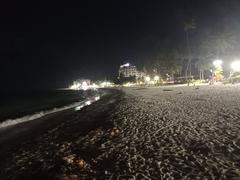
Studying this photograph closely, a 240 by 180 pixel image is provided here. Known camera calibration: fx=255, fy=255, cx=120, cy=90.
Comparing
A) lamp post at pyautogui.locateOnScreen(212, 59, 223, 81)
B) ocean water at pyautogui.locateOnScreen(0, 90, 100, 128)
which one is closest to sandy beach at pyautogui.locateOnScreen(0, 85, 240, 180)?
ocean water at pyautogui.locateOnScreen(0, 90, 100, 128)

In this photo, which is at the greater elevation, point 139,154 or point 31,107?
point 139,154

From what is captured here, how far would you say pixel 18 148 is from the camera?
473 inches

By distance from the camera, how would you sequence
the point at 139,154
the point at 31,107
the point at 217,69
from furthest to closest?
1. the point at 217,69
2. the point at 31,107
3. the point at 139,154

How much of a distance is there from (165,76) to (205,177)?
102 m

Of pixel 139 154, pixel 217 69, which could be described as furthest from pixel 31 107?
pixel 217 69

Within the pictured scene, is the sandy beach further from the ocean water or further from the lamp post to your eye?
the lamp post

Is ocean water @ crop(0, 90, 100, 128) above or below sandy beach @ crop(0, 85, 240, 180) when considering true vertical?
below

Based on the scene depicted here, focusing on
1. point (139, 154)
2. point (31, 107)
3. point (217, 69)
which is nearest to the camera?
point (139, 154)

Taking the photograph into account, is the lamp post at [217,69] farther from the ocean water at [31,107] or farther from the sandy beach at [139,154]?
the sandy beach at [139,154]

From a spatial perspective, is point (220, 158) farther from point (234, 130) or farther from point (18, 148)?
point (18, 148)

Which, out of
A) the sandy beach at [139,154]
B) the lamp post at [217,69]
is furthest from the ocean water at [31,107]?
the lamp post at [217,69]

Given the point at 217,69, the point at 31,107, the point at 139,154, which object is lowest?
the point at 31,107

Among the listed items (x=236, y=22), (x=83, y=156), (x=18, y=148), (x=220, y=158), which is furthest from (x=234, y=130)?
(x=236, y=22)

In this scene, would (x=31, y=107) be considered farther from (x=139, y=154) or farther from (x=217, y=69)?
(x=217, y=69)
